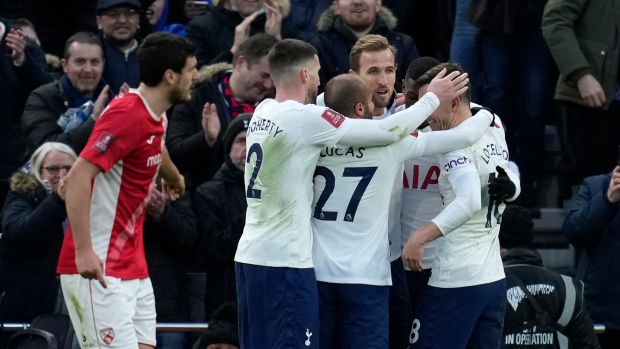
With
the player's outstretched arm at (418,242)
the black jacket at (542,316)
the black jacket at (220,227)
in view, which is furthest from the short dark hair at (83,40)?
the player's outstretched arm at (418,242)

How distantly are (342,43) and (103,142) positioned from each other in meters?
3.62

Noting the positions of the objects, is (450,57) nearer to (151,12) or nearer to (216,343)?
(151,12)

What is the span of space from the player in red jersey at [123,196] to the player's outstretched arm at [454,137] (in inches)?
58.1

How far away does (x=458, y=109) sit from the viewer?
760 centimetres

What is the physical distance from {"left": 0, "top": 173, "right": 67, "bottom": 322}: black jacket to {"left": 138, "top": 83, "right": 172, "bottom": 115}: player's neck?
5.79 ft

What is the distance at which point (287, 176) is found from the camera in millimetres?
7340

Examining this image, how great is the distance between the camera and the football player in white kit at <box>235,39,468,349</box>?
23.8 ft

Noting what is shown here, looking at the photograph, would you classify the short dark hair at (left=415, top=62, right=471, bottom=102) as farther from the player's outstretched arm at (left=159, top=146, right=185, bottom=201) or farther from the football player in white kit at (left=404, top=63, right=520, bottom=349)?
the player's outstretched arm at (left=159, top=146, right=185, bottom=201)

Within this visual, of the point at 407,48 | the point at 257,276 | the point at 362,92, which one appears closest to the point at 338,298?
the point at 257,276

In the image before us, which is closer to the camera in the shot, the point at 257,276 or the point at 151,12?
the point at 257,276

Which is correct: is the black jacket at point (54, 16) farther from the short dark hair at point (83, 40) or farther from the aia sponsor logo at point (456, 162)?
the aia sponsor logo at point (456, 162)

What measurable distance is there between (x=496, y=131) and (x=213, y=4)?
156 inches

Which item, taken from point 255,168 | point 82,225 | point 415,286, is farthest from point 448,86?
point 82,225

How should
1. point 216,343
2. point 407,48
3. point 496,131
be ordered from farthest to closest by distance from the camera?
point 407,48 < point 216,343 < point 496,131
